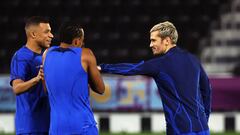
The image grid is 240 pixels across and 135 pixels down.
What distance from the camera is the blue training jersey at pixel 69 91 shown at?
505 centimetres

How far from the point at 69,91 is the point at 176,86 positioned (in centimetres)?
77

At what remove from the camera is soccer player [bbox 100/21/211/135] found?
518cm

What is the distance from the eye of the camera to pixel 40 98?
5691mm

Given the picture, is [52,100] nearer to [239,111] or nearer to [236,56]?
[239,111]

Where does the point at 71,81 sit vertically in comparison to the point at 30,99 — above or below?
above

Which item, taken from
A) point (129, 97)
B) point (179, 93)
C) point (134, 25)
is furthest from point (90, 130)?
point (134, 25)

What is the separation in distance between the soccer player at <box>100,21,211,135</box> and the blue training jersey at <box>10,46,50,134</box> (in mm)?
682

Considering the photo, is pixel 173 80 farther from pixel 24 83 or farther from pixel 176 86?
pixel 24 83

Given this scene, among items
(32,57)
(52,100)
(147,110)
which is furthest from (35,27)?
(147,110)

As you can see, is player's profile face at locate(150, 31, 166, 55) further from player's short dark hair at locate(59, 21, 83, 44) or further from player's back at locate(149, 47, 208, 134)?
player's short dark hair at locate(59, 21, 83, 44)

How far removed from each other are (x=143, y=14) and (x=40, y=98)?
1171 cm

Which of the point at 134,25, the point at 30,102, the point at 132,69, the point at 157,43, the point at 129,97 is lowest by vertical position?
the point at 129,97

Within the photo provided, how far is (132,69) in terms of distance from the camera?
5.23 metres

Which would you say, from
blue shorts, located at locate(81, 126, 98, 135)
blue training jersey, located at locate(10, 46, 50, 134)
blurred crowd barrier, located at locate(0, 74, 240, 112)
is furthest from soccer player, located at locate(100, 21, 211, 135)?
blurred crowd barrier, located at locate(0, 74, 240, 112)
